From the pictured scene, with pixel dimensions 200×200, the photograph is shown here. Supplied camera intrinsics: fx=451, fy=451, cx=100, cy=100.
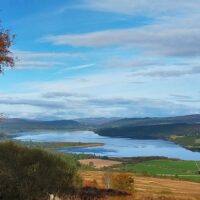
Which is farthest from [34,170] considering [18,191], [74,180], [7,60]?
[7,60]

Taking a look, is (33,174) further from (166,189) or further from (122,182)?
(166,189)

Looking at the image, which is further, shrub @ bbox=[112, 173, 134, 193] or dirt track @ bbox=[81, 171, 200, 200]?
dirt track @ bbox=[81, 171, 200, 200]

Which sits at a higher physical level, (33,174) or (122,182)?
(33,174)

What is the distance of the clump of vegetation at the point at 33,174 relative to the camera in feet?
88.5

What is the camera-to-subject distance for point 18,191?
26.9m

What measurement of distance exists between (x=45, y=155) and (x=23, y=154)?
Answer: 1.60 meters

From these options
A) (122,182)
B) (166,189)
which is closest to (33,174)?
(122,182)

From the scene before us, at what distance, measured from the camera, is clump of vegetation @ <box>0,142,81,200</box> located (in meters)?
27.0

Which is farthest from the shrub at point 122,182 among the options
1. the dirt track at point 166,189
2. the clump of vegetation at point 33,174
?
the clump of vegetation at point 33,174

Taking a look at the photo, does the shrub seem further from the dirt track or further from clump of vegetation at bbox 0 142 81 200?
clump of vegetation at bbox 0 142 81 200

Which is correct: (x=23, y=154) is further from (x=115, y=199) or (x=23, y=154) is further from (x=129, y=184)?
(x=129, y=184)

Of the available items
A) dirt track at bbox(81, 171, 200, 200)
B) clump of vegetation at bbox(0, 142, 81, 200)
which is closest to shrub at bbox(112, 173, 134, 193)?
dirt track at bbox(81, 171, 200, 200)

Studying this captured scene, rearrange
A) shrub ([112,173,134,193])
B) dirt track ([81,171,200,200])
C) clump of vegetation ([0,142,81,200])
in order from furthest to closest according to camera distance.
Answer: dirt track ([81,171,200,200]) < shrub ([112,173,134,193]) < clump of vegetation ([0,142,81,200])

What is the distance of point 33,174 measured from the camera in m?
27.7
